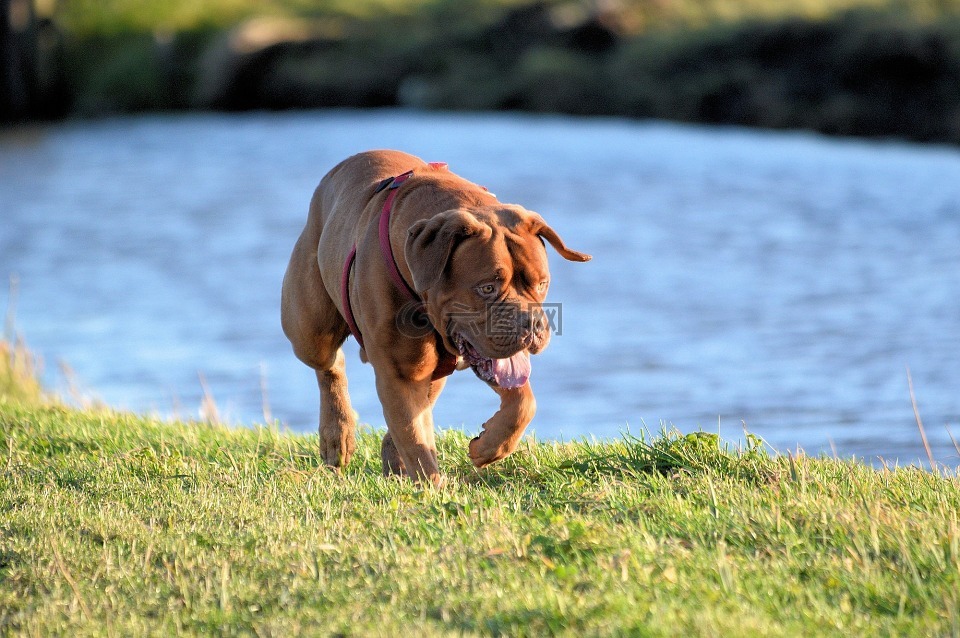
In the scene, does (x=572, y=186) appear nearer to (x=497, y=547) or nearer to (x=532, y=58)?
(x=532, y=58)

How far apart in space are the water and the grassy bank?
1.41 m

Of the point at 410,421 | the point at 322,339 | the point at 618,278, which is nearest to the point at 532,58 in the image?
the point at 618,278

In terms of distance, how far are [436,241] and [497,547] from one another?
1.31m

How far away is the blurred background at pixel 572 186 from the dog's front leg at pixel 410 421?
2.90 m

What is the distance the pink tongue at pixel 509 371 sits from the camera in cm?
543

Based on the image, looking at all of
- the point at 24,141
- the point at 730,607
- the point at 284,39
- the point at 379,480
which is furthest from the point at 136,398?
the point at 284,39

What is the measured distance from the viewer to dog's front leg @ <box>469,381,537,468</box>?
18.1 ft

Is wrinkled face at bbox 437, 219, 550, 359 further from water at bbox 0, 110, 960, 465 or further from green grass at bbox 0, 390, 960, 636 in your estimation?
water at bbox 0, 110, 960, 465

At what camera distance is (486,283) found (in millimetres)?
5289

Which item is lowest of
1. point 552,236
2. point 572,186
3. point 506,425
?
point 572,186

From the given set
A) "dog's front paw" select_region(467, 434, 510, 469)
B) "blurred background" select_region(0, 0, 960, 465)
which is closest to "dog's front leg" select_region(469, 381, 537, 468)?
"dog's front paw" select_region(467, 434, 510, 469)

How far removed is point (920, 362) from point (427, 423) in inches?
250

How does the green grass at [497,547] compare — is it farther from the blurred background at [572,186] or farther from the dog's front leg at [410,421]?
the blurred background at [572,186]

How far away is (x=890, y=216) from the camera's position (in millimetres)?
17688
